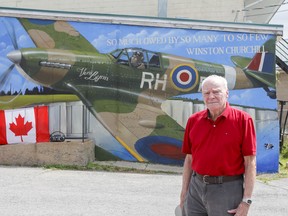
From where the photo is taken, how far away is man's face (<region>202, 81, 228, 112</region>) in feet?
11.2

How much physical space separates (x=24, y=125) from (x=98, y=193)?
3.84 m

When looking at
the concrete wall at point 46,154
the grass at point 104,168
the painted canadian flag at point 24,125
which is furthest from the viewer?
→ the painted canadian flag at point 24,125

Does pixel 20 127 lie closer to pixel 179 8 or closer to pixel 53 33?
pixel 53 33

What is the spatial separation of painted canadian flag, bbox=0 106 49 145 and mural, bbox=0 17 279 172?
0.23 m

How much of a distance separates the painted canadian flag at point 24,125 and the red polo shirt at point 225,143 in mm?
7873

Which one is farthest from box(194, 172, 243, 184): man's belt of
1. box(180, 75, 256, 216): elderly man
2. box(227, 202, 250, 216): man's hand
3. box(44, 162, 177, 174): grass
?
box(44, 162, 177, 174): grass

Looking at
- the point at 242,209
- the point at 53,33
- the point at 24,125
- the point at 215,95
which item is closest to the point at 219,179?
the point at 242,209

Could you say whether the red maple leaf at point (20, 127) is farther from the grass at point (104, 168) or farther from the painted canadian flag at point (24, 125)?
the grass at point (104, 168)

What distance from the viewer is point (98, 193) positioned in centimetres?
784

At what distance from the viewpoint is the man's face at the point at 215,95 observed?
3.40 m

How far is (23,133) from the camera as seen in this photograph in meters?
10.8

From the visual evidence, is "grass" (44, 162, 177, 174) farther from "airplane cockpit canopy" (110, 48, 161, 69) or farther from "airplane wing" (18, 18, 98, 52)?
"airplane wing" (18, 18, 98, 52)

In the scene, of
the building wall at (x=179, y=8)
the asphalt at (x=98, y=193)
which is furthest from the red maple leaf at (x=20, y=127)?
the building wall at (x=179, y=8)

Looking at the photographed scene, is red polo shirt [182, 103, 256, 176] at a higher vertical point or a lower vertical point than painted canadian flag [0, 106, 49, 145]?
higher
